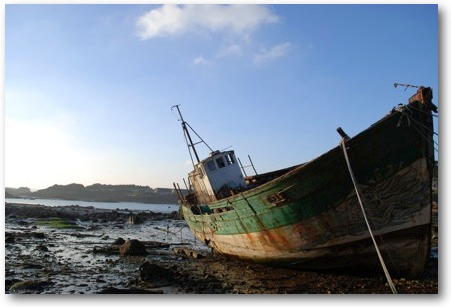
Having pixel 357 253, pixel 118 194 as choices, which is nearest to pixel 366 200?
pixel 357 253

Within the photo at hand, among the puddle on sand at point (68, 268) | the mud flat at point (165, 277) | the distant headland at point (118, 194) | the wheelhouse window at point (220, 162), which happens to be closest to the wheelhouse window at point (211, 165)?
the wheelhouse window at point (220, 162)

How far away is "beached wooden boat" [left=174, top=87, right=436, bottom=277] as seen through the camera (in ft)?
19.8

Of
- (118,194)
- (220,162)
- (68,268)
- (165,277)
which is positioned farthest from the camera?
(118,194)

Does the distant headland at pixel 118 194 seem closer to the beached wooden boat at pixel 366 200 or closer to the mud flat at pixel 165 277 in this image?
the mud flat at pixel 165 277

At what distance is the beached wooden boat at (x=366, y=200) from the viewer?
6023mm

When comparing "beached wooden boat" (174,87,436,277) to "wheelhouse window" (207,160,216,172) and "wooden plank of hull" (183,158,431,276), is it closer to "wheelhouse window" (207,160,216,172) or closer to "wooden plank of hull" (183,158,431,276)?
"wooden plank of hull" (183,158,431,276)

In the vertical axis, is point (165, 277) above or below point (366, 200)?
below

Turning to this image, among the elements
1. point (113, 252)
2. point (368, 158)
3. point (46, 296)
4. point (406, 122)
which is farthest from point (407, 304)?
point (113, 252)

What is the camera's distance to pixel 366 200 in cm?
616

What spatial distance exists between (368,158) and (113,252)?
9.30m

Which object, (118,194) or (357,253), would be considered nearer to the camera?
(357,253)

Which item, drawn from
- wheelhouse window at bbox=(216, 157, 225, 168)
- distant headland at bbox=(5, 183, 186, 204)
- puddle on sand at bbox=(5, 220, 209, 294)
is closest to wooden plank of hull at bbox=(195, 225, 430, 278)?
puddle on sand at bbox=(5, 220, 209, 294)

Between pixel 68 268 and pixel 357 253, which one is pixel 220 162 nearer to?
pixel 68 268

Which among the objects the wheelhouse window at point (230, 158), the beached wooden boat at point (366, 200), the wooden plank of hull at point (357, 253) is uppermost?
the wheelhouse window at point (230, 158)
